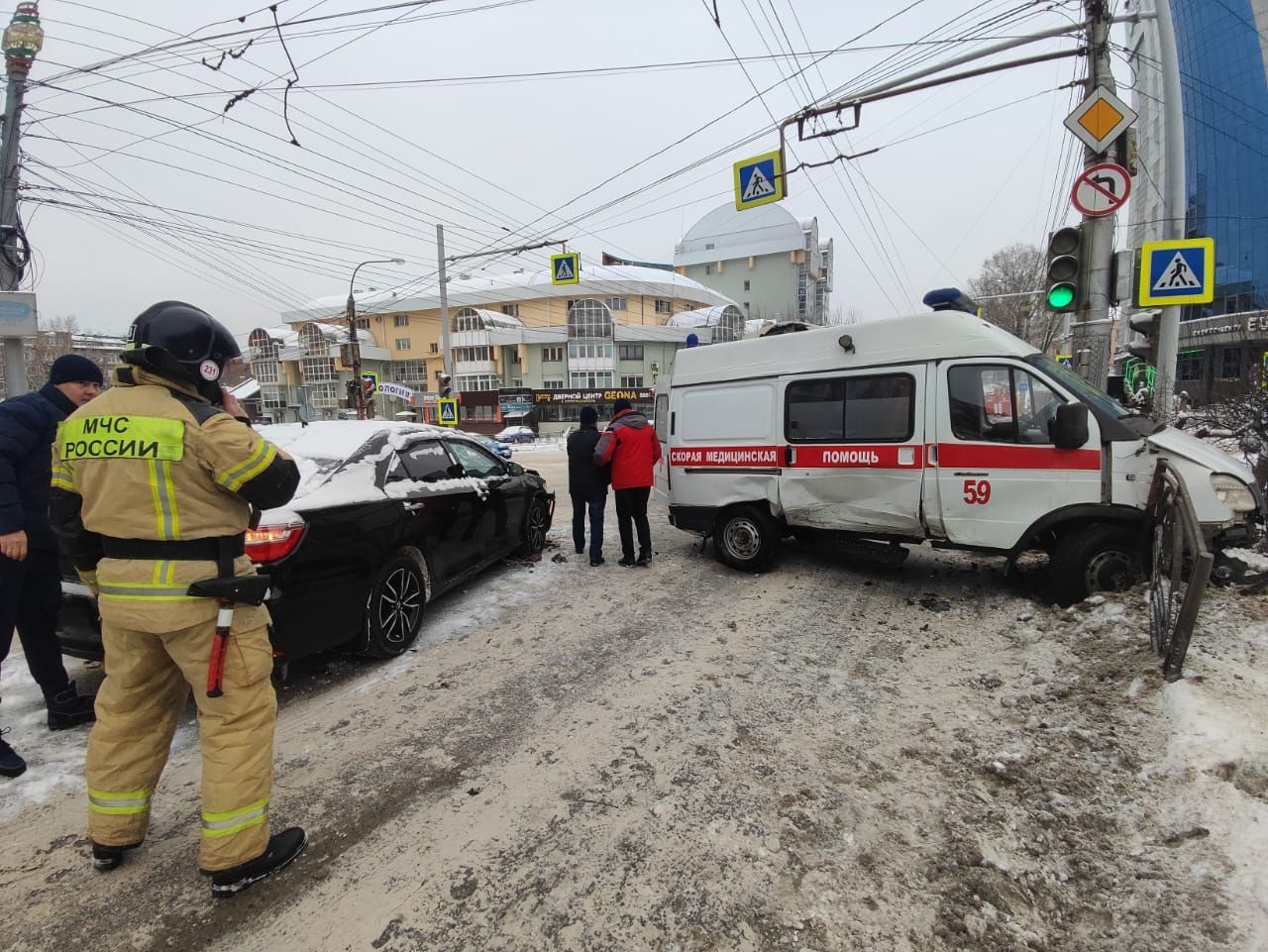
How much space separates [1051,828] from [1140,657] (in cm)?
174

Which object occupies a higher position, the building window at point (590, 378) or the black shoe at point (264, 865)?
the building window at point (590, 378)

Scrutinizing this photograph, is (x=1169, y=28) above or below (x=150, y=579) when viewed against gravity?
above

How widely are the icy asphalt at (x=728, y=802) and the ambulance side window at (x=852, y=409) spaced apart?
191 centimetres

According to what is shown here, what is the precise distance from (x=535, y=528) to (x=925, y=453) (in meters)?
4.28

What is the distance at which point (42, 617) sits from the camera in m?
3.43

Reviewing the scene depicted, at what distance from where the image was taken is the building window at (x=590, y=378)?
54.9 m

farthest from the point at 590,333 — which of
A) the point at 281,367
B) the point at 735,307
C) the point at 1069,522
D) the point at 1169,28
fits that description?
the point at 1069,522

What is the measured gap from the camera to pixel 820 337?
19.8ft

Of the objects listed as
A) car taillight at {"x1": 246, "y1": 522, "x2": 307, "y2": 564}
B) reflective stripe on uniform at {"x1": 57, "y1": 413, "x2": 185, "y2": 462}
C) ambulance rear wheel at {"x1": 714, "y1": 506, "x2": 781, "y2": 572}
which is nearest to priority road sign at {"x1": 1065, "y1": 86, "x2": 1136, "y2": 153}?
ambulance rear wheel at {"x1": 714, "y1": 506, "x2": 781, "y2": 572}

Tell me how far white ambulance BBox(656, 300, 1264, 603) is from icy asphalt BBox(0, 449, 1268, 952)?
0.71m

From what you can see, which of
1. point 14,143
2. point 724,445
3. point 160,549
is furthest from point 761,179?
point 14,143

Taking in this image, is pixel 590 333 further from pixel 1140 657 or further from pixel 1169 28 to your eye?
pixel 1140 657

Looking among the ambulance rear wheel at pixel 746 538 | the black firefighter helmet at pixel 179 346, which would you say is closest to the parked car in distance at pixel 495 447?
the ambulance rear wheel at pixel 746 538

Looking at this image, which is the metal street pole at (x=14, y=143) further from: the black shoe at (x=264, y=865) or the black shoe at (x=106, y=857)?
the black shoe at (x=264, y=865)
